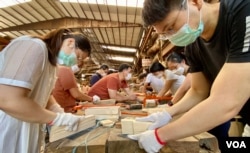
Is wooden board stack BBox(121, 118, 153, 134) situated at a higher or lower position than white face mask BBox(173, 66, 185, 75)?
lower

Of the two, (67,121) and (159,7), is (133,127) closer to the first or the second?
(67,121)

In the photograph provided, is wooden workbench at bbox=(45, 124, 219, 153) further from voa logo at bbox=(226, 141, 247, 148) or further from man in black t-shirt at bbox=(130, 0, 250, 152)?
voa logo at bbox=(226, 141, 247, 148)

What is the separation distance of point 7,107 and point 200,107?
2.89ft

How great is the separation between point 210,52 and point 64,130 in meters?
0.89

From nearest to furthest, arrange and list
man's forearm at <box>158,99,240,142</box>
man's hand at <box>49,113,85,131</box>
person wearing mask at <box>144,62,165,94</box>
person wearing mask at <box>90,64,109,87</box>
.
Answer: man's forearm at <box>158,99,240,142</box> < man's hand at <box>49,113,85,131</box> < person wearing mask at <box>144,62,165,94</box> < person wearing mask at <box>90,64,109,87</box>

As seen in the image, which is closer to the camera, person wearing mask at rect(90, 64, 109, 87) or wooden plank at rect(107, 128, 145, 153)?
wooden plank at rect(107, 128, 145, 153)

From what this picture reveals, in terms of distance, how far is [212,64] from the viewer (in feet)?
4.48

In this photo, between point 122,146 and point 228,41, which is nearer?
point 122,146

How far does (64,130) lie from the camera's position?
3.83 ft

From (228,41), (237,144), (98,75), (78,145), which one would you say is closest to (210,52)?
(228,41)

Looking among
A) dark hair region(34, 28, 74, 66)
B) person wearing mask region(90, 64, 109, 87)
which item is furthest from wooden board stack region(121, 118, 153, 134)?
person wearing mask region(90, 64, 109, 87)

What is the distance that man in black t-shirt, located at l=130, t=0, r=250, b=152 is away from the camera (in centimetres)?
94

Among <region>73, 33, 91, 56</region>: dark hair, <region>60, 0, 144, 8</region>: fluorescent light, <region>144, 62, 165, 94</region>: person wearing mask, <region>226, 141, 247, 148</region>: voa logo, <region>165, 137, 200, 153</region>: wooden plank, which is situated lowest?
<region>226, 141, 247, 148</region>: voa logo

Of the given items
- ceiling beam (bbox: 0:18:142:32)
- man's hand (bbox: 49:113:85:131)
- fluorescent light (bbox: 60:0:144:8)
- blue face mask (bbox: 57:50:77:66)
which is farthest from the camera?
ceiling beam (bbox: 0:18:142:32)
